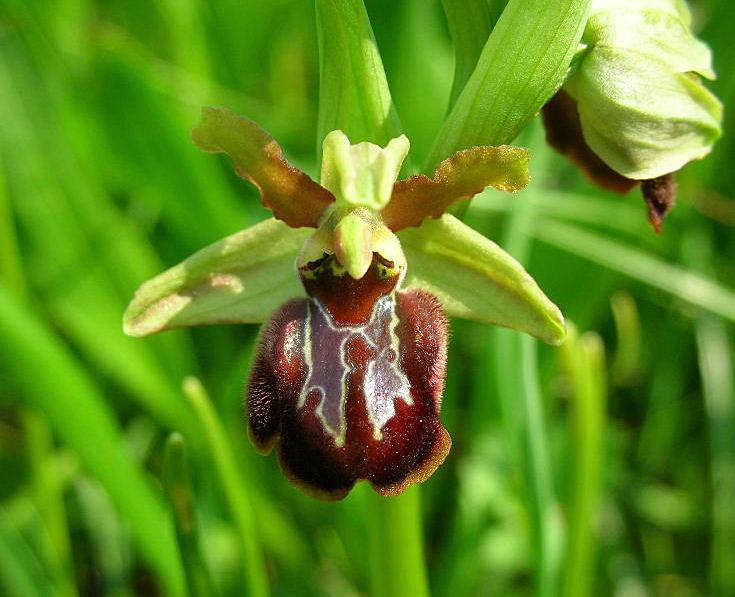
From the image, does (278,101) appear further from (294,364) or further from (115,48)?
(294,364)

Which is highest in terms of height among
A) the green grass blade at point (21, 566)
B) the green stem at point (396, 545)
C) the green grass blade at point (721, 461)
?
the green stem at point (396, 545)

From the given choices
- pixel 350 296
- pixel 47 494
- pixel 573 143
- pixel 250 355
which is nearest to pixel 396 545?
pixel 350 296

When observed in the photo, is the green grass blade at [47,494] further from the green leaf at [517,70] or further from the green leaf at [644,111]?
the green leaf at [644,111]

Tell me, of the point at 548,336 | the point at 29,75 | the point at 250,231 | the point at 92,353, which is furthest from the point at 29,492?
the point at 548,336

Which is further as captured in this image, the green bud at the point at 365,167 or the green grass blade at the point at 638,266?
the green grass blade at the point at 638,266

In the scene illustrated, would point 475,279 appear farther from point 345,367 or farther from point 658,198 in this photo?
point 658,198

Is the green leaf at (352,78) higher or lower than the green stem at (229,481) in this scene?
higher

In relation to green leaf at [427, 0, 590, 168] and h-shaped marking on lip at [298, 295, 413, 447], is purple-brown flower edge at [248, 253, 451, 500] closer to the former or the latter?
h-shaped marking on lip at [298, 295, 413, 447]

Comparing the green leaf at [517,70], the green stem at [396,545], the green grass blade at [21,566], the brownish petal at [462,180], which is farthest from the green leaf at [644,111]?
the green grass blade at [21,566]
